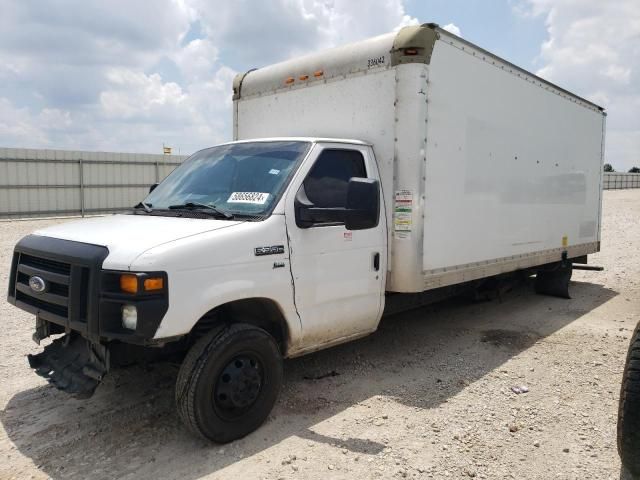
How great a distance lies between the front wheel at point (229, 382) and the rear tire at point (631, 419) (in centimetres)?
229

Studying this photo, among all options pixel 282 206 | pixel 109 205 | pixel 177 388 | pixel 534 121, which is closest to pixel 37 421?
pixel 177 388

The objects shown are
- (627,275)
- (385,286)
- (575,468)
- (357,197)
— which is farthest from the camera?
(627,275)

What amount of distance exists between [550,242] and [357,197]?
15.8 feet

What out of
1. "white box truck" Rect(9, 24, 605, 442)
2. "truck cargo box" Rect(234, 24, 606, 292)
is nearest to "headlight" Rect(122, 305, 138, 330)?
"white box truck" Rect(9, 24, 605, 442)

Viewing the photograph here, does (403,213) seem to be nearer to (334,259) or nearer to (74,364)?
(334,259)

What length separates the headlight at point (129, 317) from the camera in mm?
3309

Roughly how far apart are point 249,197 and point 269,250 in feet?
1.74

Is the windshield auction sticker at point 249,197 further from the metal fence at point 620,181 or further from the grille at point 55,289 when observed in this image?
the metal fence at point 620,181

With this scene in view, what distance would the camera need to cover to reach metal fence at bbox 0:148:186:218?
64.2 ft

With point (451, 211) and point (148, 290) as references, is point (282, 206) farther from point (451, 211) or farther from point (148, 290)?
point (451, 211)

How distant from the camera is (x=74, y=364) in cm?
384

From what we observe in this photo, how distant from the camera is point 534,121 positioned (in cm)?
704

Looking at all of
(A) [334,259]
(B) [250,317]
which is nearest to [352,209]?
(A) [334,259]

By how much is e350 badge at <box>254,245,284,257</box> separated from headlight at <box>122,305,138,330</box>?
3.18 feet
